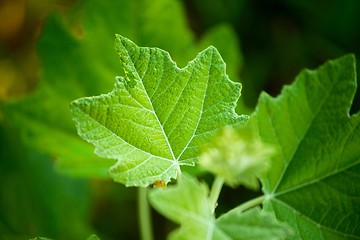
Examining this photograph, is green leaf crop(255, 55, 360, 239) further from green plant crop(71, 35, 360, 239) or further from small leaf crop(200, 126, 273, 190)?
small leaf crop(200, 126, 273, 190)

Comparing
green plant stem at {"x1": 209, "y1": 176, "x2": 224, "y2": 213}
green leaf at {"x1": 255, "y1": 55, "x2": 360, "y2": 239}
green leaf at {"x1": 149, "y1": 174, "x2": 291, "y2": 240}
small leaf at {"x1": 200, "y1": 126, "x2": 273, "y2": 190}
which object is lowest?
green leaf at {"x1": 149, "y1": 174, "x2": 291, "y2": 240}

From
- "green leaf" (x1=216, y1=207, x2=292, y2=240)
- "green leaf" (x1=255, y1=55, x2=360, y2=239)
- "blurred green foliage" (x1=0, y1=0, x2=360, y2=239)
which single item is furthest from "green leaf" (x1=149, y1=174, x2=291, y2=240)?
"blurred green foliage" (x1=0, y1=0, x2=360, y2=239)

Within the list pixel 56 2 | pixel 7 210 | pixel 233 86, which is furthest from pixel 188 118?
pixel 56 2

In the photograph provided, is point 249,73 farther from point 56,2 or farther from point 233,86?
point 233,86

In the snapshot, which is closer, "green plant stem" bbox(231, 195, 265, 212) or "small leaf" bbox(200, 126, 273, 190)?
"small leaf" bbox(200, 126, 273, 190)

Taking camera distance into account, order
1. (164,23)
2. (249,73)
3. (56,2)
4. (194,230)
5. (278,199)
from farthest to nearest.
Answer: (56,2) → (249,73) → (164,23) → (278,199) → (194,230)

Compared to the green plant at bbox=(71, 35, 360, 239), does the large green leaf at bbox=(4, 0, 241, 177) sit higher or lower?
higher

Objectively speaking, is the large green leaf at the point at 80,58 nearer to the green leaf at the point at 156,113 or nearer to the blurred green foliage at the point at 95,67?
the blurred green foliage at the point at 95,67

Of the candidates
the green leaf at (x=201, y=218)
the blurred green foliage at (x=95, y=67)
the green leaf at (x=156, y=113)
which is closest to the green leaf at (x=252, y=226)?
the green leaf at (x=201, y=218)

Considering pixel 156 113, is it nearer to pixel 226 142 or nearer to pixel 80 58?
pixel 226 142
